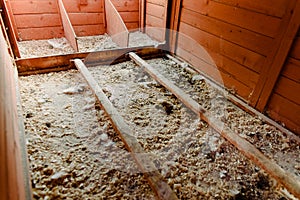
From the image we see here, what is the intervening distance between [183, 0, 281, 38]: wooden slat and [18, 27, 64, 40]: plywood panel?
167cm

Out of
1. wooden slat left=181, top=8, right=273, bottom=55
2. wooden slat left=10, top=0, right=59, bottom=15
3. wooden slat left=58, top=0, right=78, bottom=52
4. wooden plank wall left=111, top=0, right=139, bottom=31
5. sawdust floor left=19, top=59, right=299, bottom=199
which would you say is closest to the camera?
sawdust floor left=19, top=59, right=299, bottom=199

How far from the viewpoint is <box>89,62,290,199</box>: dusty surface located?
1.06 m

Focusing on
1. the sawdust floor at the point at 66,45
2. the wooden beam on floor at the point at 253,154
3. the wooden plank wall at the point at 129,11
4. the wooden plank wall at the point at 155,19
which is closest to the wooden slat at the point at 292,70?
the wooden beam on floor at the point at 253,154

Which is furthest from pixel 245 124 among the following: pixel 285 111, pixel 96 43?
pixel 96 43

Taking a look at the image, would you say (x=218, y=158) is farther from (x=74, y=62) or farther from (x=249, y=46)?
(x=74, y=62)

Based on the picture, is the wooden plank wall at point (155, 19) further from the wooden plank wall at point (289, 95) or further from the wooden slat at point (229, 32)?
the wooden plank wall at point (289, 95)

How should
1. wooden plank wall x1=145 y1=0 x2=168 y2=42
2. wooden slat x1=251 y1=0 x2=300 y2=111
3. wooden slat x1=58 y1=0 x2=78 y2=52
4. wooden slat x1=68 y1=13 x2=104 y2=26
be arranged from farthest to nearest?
wooden slat x1=68 y1=13 x2=104 y2=26, wooden plank wall x1=145 y1=0 x2=168 y2=42, wooden slat x1=58 y1=0 x2=78 y2=52, wooden slat x1=251 y1=0 x2=300 y2=111

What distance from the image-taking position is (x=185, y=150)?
1.26 metres

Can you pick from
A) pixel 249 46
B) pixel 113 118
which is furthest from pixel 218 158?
pixel 249 46

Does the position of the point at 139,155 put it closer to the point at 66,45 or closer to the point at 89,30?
the point at 66,45

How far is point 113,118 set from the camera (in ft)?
4.37

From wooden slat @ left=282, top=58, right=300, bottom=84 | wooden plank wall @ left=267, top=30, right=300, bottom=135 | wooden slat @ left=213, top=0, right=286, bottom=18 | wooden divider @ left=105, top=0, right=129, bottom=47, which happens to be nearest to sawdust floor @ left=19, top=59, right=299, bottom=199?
wooden plank wall @ left=267, top=30, right=300, bottom=135

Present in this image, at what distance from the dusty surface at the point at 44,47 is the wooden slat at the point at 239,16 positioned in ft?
4.61

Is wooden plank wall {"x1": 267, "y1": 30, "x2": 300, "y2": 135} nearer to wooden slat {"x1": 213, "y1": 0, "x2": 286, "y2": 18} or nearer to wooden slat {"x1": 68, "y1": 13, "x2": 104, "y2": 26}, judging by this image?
wooden slat {"x1": 213, "y1": 0, "x2": 286, "y2": 18}
